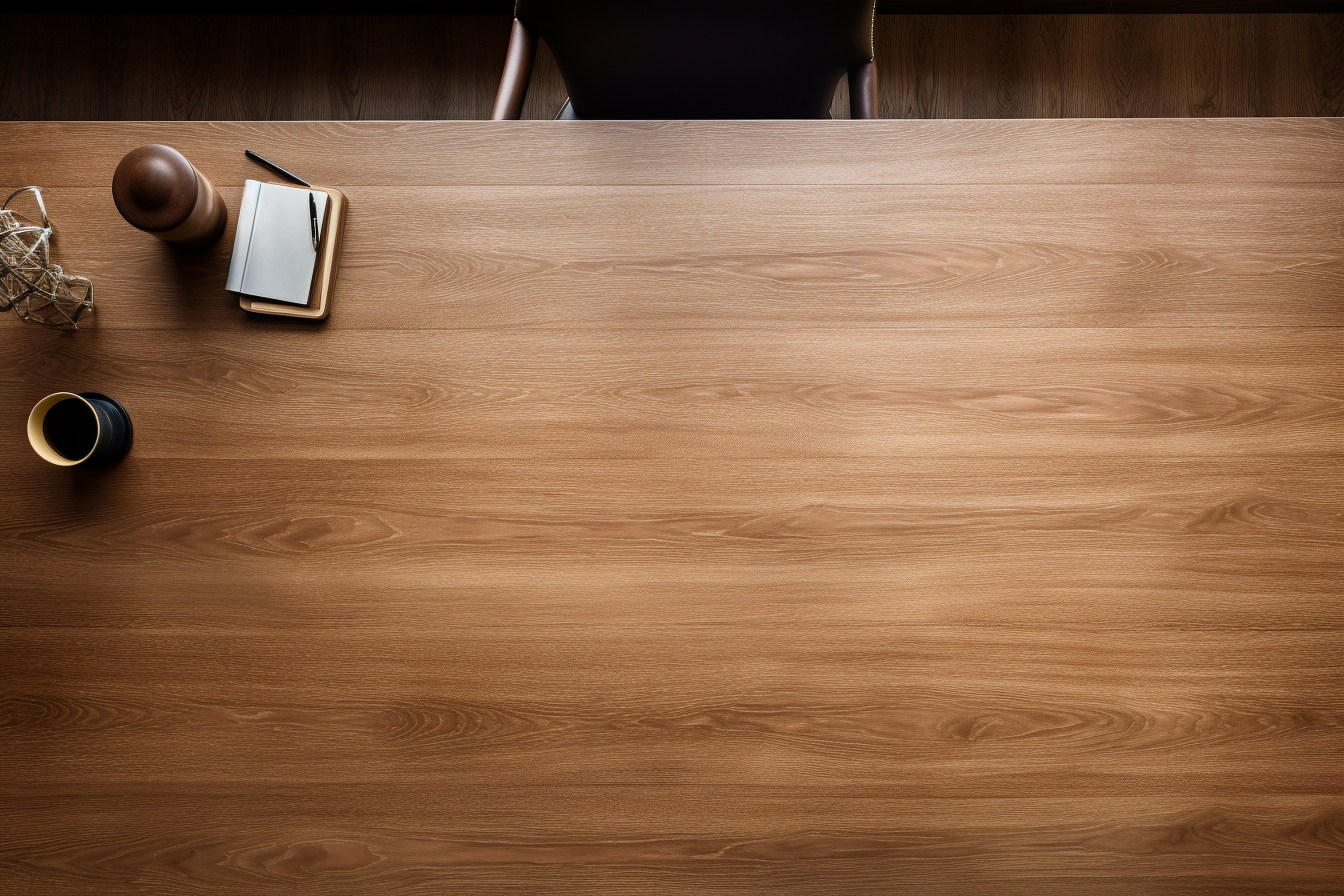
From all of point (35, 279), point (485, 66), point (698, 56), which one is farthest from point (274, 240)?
point (485, 66)

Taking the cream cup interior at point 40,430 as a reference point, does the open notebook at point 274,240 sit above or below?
above

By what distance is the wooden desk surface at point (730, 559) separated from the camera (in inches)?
37.7

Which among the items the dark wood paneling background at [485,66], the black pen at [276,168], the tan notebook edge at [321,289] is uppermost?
the dark wood paneling background at [485,66]

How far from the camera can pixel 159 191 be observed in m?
0.89

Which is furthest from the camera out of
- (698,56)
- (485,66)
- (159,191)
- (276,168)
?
(485,66)

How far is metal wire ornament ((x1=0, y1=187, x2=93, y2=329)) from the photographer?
93 cm

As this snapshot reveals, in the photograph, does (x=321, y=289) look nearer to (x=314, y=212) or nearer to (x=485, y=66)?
(x=314, y=212)

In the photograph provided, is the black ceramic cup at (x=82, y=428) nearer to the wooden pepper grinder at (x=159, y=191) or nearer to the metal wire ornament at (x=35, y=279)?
the metal wire ornament at (x=35, y=279)

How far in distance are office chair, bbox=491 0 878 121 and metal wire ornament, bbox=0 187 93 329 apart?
0.63m

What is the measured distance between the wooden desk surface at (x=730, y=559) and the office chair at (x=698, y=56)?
0.70ft

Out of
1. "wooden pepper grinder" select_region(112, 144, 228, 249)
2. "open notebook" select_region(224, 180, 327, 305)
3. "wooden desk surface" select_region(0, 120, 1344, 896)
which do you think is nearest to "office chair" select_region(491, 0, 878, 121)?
"wooden desk surface" select_region(0, 120, 1344, 896)

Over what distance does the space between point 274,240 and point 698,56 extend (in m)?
0.68

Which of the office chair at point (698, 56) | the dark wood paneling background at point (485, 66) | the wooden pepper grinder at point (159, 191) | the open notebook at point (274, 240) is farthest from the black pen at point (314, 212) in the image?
the dark wood paneling background at point (485, 66)

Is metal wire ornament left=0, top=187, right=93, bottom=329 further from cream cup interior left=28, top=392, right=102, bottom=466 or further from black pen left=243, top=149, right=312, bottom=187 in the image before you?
black pen left=243, top=149, right=312, bottom=187
